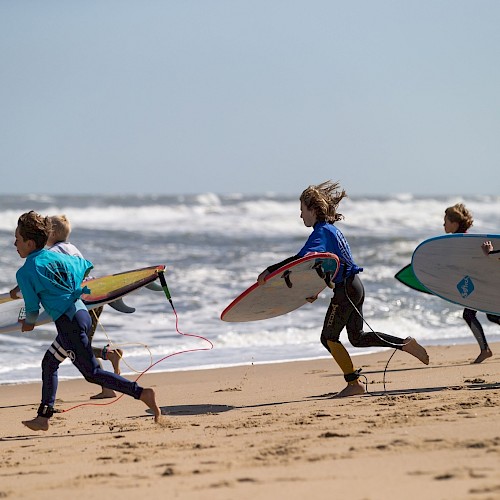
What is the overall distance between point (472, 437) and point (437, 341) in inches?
231

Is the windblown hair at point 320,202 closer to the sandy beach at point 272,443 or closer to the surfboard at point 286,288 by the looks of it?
the surfboard at point 286,288

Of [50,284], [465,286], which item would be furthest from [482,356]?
[50,284]

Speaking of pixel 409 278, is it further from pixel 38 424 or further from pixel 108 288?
pixel 38 424

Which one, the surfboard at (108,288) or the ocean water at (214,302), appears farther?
→ the ocean water at (214,302)

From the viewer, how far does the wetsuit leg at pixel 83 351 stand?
504cm

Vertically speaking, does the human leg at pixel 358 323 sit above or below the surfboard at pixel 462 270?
below

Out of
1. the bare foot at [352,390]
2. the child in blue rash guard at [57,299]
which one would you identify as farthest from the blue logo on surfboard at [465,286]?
the child in blue rash guard at [57,299]

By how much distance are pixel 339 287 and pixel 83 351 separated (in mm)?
1932

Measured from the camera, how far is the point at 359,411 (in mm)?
5094

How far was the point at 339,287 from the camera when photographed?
6047 mm

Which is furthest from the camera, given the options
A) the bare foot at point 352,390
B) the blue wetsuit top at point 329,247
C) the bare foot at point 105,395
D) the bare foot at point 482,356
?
the bare foot at point 482,356

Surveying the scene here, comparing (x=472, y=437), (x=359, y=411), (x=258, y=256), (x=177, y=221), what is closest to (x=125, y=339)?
(x=359, y=411)

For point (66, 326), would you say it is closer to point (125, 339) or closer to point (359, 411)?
point (359, 411)

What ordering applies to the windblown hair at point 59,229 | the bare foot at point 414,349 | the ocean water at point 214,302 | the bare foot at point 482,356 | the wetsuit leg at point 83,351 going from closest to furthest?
the wetsuit leg at point 83,351 → the bare foot at point 414,349 → the windblown hair at point 59,229 → the bare foot at point 482,356 → the ocean water at point 214,302
